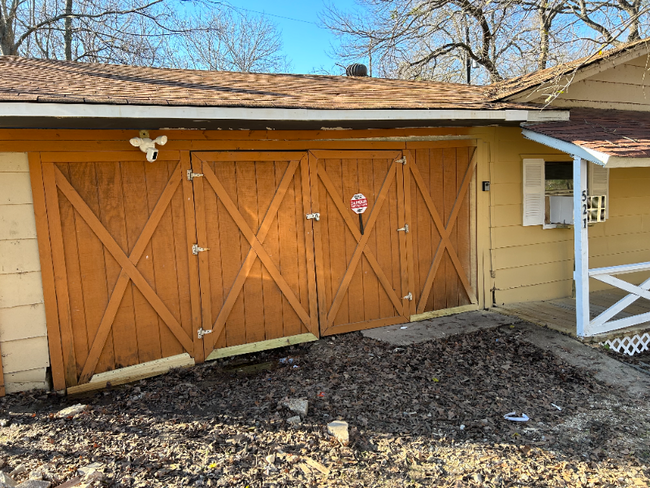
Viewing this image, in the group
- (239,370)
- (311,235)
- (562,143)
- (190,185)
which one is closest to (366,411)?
(239,370)

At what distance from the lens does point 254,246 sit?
4.92 m

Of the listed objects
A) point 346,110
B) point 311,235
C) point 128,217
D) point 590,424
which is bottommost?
point 590,424

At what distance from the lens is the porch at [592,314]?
5.12 m

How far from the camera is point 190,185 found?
15.0 feet

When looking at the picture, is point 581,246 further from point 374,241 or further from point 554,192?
point 374,241

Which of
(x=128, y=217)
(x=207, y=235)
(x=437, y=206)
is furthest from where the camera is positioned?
(x=437, y=206)

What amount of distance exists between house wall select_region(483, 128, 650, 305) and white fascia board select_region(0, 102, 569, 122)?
0.82 metres

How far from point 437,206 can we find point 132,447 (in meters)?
4.38

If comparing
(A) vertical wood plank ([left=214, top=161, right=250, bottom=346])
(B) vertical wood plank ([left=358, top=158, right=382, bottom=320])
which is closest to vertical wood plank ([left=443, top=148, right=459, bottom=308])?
(B) vertical wood plank ([left=358, top=158, right=382, bottom=320])

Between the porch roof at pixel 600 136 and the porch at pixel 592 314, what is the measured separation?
1.91 metres

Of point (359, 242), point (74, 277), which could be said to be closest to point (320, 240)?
point (359, 242)

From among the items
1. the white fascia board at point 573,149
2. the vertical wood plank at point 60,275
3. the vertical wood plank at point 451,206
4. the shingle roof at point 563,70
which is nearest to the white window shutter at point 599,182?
the shingle roof at point 563,70

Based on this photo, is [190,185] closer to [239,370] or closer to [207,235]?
[207,235]

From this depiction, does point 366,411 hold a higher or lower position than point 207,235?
lower
